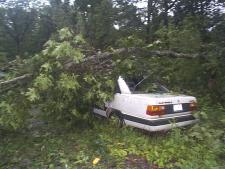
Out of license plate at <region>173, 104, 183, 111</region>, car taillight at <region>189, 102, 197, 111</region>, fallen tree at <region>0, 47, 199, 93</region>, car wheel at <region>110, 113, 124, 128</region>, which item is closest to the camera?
license plate at <region>173, 104, 183, 111</region>

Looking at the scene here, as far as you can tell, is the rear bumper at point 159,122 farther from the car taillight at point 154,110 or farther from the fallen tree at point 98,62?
the fallen tree at point 98,62

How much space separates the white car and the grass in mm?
267

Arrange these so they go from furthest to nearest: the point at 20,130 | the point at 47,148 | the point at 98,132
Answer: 1. the point at 20,130
2. the point at 98,132
3. the point at 47,148

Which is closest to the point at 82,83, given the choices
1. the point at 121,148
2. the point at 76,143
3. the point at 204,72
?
the point at 76,143

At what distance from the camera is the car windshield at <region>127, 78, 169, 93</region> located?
27.8ft

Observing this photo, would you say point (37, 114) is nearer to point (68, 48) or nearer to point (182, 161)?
point (68, 48)

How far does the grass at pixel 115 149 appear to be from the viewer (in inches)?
253

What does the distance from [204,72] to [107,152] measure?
4.83 meters

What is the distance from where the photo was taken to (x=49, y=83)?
302 inches

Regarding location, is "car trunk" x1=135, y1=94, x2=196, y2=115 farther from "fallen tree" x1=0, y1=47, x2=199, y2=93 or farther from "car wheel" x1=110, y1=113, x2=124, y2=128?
"fallen tree" x1=0, y1=47, x2=199, y2=93

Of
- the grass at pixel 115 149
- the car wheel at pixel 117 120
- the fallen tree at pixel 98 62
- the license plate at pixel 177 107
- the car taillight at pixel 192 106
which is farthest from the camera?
the car wheel at pixel 117 120

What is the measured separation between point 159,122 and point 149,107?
0.40 metres

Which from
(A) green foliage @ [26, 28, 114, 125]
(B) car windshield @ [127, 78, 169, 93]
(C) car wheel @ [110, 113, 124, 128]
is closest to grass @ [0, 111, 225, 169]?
(C) car wheel @ [110, 113, 124, 128]

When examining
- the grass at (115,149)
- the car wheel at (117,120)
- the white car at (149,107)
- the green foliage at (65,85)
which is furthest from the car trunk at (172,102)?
the green foliage at (65,85)
